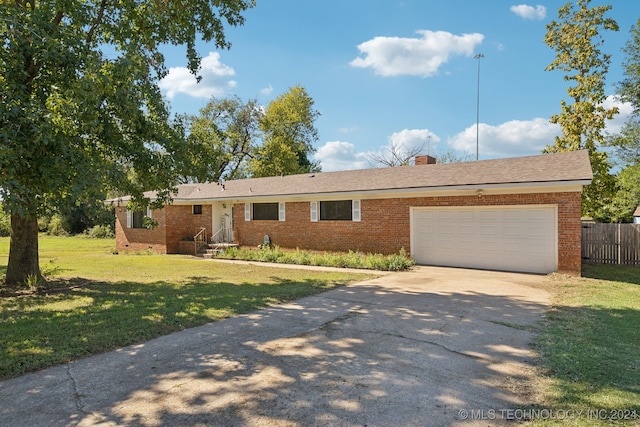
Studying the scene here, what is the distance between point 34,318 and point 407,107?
64.7 ft

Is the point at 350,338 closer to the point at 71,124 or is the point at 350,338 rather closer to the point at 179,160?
the point at 71,124

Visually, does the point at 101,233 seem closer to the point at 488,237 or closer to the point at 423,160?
the point at 423,160

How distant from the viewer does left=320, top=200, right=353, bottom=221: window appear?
16.2m

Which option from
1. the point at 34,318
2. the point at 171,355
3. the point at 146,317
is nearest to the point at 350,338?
the point at 171,355

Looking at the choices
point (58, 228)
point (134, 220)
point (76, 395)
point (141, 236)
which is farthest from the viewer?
point (58, 228)

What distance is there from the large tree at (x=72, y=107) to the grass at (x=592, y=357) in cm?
749

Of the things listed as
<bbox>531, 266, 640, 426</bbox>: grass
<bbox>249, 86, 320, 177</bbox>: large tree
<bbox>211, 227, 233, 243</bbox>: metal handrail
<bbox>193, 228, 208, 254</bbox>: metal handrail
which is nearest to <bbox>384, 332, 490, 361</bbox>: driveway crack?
<bbox>531, 266, 640, 426</bbox>: grass

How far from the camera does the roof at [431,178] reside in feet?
39.4

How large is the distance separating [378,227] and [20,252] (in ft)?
38.8

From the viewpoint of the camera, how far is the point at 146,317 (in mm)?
6914

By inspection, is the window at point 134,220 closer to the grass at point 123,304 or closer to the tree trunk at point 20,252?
the grass at point 123,304

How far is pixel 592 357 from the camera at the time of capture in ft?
15.5

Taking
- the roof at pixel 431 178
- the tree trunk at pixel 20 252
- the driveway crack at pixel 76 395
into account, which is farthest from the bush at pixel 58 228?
the driveway crack at pixel 76 395

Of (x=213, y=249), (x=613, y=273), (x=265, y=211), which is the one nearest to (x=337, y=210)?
(x=265, y=211)
